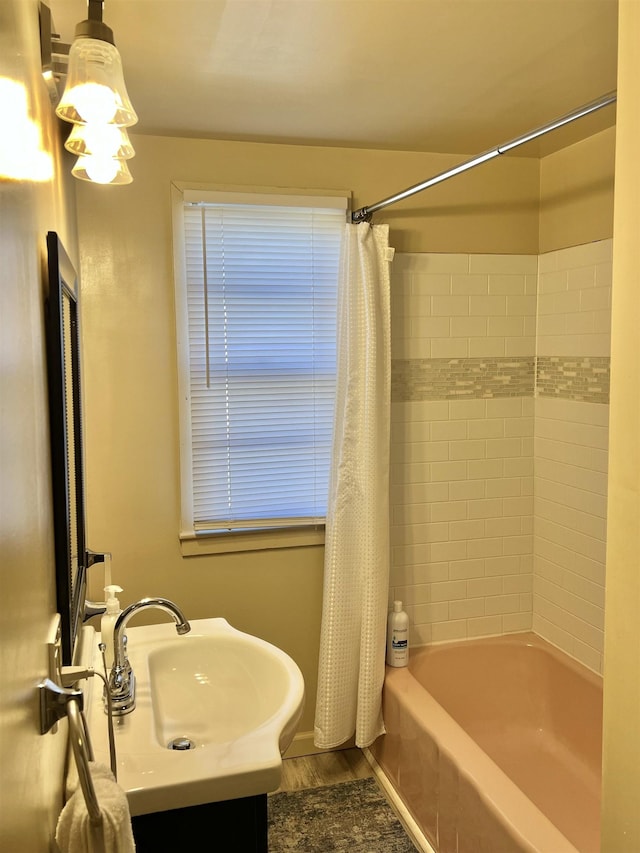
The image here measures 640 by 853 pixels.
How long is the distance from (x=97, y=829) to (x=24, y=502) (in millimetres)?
424

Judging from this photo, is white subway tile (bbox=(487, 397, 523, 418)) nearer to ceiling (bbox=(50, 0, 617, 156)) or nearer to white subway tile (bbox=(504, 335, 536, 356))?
white subway tile (bbox=(504, 335, 536, 356))

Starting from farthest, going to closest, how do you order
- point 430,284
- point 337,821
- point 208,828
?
point 430,284 < point 337,821 < point 208,828

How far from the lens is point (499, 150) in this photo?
6.20ft

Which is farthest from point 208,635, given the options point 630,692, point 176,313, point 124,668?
point 630,692

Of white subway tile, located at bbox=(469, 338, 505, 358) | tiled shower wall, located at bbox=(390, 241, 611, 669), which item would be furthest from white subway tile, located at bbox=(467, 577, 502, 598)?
white subway tile, located at bbox=(469, 338, 505, 358)

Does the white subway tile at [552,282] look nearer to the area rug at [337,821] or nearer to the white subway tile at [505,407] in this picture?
the white subway tile at [505,407]

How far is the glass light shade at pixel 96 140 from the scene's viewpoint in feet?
4.19

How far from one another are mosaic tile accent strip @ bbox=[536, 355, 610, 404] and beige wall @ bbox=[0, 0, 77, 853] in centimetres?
210

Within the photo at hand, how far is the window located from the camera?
8.74ft

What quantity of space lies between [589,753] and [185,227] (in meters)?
2.42

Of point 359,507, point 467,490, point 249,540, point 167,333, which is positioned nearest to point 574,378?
point 467,490

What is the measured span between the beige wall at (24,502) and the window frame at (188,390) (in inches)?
58.4

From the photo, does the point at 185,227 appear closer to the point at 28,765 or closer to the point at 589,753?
the point at 28,765

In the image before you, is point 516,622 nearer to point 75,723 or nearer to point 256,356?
point 256,356
